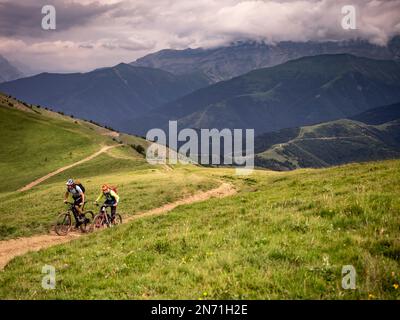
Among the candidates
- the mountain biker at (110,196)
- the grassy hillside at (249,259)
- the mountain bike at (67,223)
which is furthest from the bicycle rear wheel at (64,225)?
the grassy hillside at (249,259)

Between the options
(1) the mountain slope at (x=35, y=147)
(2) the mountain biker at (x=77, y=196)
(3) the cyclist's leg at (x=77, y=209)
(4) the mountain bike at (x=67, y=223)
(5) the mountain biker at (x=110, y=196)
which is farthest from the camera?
(1) the mountain slope at (x=35, y=147)

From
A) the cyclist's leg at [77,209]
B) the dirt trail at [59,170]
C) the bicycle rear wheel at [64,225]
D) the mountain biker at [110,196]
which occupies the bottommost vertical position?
the bicycle rear wheel at [64,225]

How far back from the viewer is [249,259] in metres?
12.4

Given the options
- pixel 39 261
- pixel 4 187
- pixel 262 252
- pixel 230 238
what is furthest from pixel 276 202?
pixel 4 187

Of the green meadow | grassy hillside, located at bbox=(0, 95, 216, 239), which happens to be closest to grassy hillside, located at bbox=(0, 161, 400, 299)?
the green meadow

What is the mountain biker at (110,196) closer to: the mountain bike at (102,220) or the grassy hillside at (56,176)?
the mountain bike at (102,220)

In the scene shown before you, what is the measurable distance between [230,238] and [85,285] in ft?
18.2

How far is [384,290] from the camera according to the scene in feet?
30.9

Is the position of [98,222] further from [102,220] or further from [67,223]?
[67,223]

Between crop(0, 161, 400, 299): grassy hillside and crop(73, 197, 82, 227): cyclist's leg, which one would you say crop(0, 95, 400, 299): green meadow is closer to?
crop(0, 161, 400, 299): grassy hillside

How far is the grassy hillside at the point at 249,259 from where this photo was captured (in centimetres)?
1023

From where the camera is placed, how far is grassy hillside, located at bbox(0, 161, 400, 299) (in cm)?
1023
